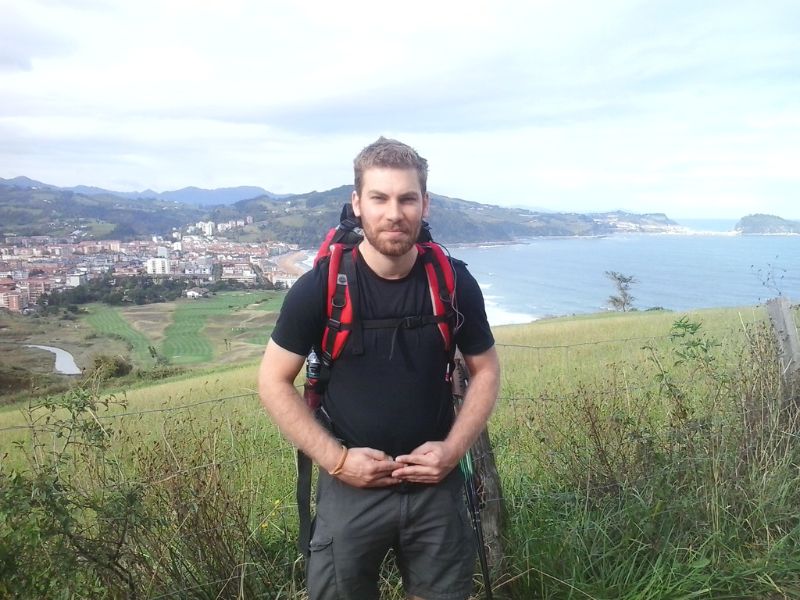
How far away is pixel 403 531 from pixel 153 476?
4.18 feet

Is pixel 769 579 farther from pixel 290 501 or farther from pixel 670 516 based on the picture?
pixel 290 501

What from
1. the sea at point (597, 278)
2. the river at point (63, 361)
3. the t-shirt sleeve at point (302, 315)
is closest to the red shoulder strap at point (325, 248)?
the t-shirt sleeve at point (302, 315)

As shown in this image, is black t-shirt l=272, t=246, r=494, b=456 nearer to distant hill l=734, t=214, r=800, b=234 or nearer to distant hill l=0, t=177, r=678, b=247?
distant hill l=0, t=177, r=678, b=247

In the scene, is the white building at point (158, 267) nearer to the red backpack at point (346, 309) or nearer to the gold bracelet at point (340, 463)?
the red backpack at point (346, 309)

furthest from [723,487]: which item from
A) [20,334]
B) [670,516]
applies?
[20,334]

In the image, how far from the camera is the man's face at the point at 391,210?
2.13 meters

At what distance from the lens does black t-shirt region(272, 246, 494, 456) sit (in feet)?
7.00

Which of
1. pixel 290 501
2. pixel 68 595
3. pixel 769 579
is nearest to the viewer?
pixel 68 595

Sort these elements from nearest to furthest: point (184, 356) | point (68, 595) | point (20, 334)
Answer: point (68, 595), point (184, 356), point (20, 334)

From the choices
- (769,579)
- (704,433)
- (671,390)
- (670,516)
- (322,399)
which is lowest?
(769,579)

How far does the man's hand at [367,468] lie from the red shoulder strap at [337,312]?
1.17 ft

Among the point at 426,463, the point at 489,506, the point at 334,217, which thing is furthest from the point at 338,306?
the point at 334,217

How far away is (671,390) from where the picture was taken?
3824 millimetres

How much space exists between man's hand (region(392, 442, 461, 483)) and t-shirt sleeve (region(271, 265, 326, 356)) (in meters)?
0.53
